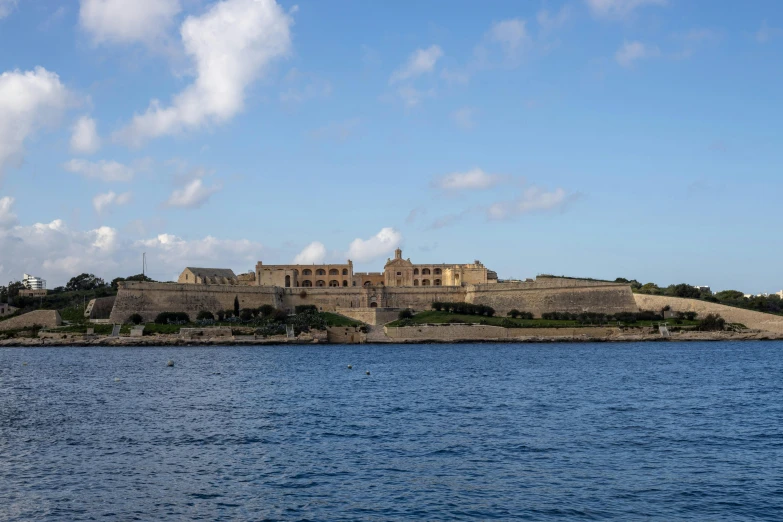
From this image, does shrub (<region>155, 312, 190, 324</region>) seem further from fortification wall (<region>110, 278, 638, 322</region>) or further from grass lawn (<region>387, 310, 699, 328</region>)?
grass lawn (<region>387, 310, 699, 328</region>)

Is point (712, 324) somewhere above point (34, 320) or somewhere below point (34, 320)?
below

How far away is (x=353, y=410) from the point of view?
25.2m

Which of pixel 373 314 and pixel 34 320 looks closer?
pixel 34 320

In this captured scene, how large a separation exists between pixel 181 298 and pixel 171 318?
3.16 metres

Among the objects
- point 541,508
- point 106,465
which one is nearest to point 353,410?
point 106,465

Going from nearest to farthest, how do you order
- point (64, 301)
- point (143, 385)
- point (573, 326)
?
point (143, 385)
point (573, 326)
point (64, 301)

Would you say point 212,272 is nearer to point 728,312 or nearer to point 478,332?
point 478,332

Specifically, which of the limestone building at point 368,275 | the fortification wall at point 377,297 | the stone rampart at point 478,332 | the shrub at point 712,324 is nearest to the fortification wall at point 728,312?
the shrub at point 712,324

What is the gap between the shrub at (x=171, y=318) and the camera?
229 ft

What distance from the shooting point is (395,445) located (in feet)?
62.8

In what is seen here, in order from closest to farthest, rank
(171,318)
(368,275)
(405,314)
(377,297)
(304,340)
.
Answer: (304,340) → (171,318) → (405,314) → (377,297) → (368,275)

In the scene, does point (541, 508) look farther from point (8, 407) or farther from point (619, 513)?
point (8, 407)

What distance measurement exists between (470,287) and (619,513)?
6596 cm

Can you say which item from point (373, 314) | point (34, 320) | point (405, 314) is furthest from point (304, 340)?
point (34, 320)
